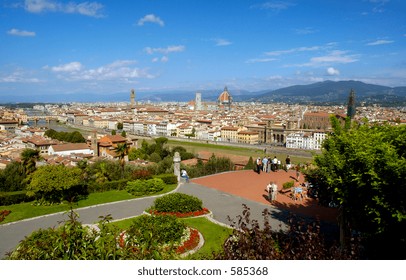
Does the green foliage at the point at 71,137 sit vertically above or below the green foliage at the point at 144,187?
below

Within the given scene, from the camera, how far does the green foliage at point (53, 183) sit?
40.0 ft

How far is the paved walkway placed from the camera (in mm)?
9836

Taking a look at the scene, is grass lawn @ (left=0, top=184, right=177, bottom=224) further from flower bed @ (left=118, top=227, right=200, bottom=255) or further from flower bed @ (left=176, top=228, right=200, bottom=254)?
flower bed @ (left=176, top=228, right=200, bottom=254)

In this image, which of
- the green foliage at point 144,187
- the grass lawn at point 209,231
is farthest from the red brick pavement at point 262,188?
the grass lawn at point 209,231

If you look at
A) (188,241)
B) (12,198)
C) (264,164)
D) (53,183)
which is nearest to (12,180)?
(12,198)

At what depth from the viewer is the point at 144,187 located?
45.9 ft

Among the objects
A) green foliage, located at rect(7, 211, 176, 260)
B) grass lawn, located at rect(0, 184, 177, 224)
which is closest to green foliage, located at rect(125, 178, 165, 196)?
grass lawn, located at rect(0, 184, 177, 224)

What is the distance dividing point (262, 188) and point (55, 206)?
802cm

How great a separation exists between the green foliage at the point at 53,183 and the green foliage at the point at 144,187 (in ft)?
7.17

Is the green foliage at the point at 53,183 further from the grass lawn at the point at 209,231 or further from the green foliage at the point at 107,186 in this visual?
the grass lawn at the point at 209,231

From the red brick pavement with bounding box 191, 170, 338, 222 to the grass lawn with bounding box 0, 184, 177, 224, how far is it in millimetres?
2394

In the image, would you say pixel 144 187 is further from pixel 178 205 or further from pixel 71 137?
pixel 71 137
